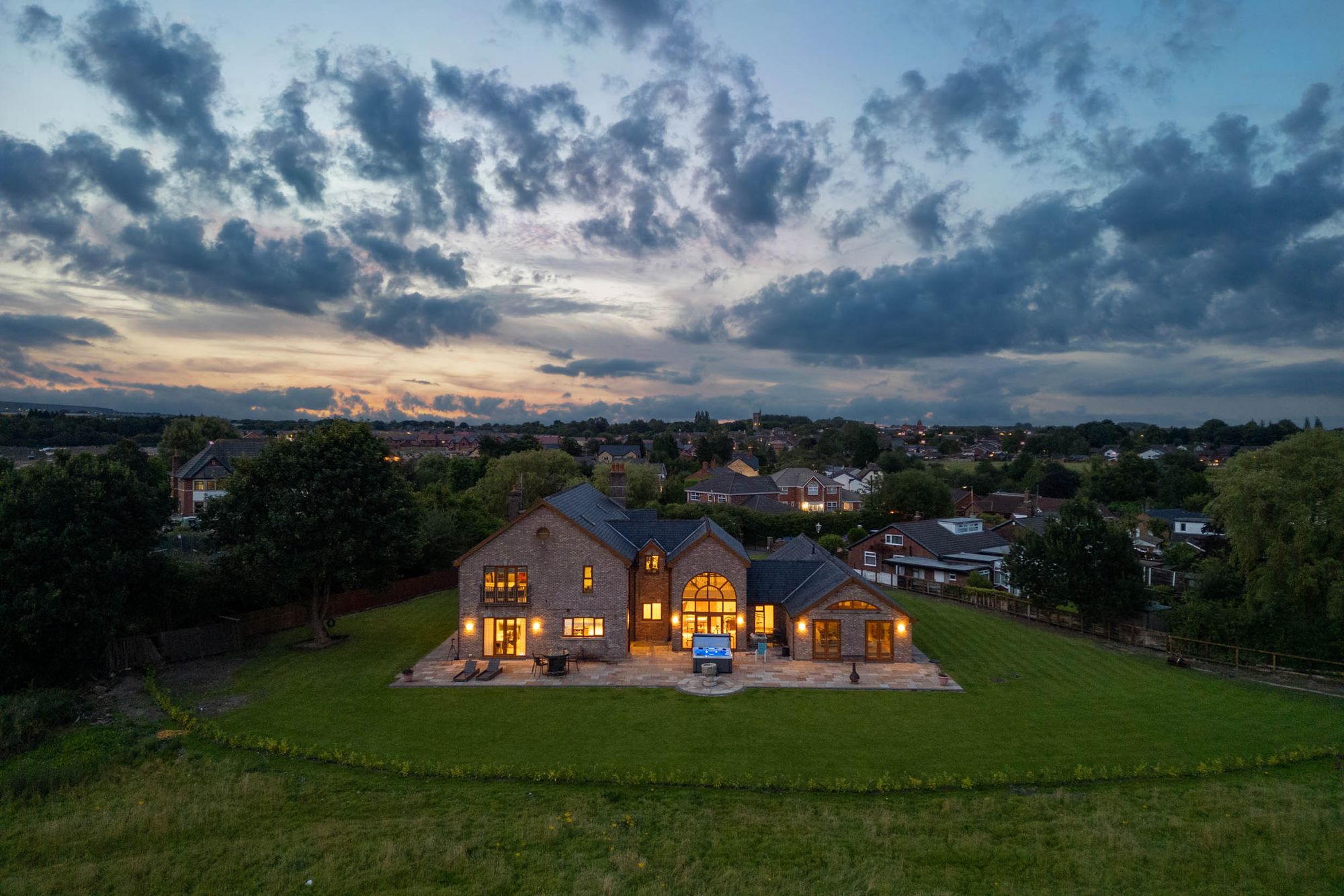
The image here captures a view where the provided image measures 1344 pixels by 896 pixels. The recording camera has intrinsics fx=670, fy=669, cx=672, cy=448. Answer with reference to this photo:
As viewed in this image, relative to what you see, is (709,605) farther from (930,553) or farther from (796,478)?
(796,478)

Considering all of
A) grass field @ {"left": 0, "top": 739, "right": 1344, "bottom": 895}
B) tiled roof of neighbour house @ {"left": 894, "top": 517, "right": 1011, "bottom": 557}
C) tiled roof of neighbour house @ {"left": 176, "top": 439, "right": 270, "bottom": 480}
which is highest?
tiled roof of neighbour house @ {"left": 176, "top": 439, "right": 270, "bottom": 480}

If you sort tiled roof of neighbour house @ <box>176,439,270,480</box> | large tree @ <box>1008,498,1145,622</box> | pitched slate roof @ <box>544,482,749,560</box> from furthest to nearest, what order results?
1. tiled roof of neighbour house @ <box>176,439,270,480</box>
2. large tree @ <box>1008,498,1145,622</box>
3. pitched slate roof @ <box>544,482,749,560</box>

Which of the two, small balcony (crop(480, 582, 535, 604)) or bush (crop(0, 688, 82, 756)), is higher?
small balcony (crop(480, 582, 535, 604))

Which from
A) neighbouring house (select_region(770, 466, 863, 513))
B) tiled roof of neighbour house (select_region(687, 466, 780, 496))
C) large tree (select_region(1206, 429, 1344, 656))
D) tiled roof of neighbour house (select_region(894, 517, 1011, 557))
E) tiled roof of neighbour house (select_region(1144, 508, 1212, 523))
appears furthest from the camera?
neighbouring house (select_region(770, 466, 863, 513))

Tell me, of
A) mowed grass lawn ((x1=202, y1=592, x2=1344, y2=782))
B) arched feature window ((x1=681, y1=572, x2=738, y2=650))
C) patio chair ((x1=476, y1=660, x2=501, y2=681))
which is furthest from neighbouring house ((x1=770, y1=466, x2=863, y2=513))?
patio chair ((x1=476, y1=660, x2=501, y2=681))

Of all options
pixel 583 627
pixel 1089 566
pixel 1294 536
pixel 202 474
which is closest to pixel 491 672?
pixel 583 627

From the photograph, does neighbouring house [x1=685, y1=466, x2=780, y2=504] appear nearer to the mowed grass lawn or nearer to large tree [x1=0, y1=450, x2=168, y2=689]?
the mowed grass lawn

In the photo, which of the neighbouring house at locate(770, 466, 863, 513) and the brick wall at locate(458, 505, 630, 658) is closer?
the brick wall at locate(458, 505, 630, 658)
